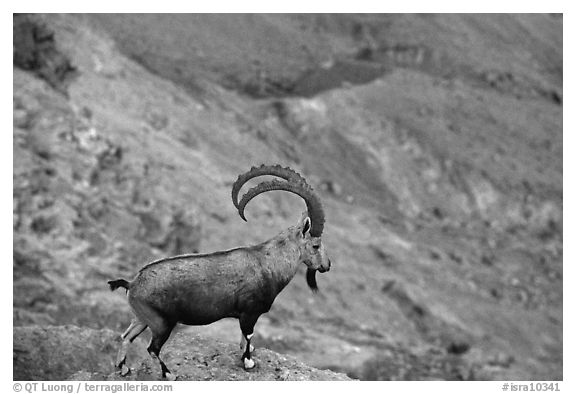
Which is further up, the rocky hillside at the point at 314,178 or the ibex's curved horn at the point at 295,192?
the ibex's curved horn at the point at 295,192

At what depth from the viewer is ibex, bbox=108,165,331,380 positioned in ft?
43.9

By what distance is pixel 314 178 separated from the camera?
49250 millimetres

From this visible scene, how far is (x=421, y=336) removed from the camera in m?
38.7

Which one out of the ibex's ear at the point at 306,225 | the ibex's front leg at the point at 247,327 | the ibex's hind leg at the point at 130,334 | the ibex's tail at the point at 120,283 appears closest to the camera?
the ibex's hind leg at the point at 130,334

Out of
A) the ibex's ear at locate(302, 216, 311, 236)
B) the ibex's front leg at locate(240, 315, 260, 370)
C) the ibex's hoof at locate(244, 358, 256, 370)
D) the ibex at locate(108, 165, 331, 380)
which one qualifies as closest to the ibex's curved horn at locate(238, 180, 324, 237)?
the ibex at locate(108, 165, 331, 380)

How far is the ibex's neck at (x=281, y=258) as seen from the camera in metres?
14.2

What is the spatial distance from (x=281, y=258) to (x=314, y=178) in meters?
35.1

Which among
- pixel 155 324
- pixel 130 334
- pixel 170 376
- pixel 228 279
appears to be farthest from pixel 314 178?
pixel 155 324

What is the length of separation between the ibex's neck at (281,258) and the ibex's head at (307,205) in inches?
6.1

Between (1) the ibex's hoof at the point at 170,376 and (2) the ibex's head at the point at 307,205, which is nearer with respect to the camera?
(2) the ibex's head at the point at 307,205

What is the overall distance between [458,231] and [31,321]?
34817mm

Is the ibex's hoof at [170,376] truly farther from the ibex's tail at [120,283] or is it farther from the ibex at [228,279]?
the ibex's tail at [120,283]

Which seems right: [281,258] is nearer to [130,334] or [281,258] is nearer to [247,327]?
[247,327]

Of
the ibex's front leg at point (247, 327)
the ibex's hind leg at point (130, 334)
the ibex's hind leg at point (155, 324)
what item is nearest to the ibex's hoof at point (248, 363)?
the ibex's front leg at point (247, 327)
